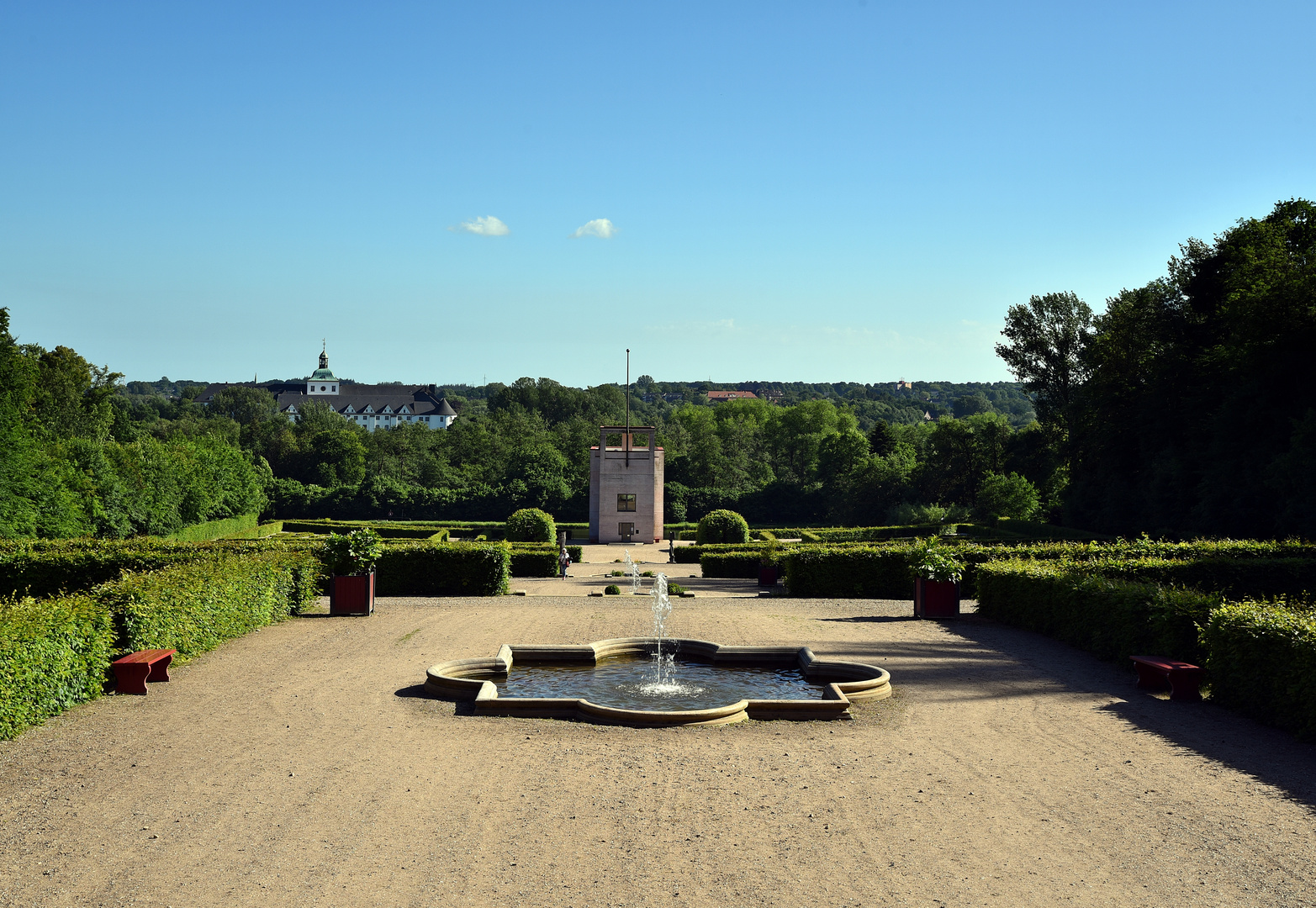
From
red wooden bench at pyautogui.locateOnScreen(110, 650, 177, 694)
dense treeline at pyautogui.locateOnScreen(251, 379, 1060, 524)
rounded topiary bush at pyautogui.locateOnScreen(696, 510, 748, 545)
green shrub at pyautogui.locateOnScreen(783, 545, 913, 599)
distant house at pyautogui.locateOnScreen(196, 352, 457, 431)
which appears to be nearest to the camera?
red wooden bench at pyautogui.locateOnScreen(110, 650, 177, 694)

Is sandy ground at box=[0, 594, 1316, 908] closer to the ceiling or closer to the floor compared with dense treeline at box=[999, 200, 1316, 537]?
closer to the floor

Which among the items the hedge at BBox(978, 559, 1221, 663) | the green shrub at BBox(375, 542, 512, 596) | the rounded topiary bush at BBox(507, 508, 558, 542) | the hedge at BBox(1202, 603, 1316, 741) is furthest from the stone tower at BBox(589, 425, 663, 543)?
the hedge at BBox(1202, 603, 1316, 741)

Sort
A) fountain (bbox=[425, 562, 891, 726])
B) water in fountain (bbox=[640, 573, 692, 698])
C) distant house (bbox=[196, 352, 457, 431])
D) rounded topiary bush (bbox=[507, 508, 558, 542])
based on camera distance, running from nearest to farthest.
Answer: fountain (bbox=[425, 562, 891, 726]), water in fountain (bbox=[640, 573, 692, 698]), rounded topiary bush (bbox=[507, 508, 558, 542]), distant house (bbox=[196, 352, 457, 431])

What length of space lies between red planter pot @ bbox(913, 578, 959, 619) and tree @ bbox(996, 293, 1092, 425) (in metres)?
36.6

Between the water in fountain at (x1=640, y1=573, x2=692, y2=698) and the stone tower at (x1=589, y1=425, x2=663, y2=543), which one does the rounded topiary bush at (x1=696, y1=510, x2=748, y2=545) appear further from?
the water in fountain at (x1=640, y1=573, x2=692, y2=698)

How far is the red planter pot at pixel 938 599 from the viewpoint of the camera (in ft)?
57.7

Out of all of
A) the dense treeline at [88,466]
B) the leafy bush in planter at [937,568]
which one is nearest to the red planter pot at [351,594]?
the leafy bush in planter at [937,568]

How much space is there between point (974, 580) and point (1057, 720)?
11.0 m

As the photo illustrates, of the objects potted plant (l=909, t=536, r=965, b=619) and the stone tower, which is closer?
potted plant (l=909, t=536, r=965, b=619)

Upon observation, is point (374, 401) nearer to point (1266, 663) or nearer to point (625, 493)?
point (625, 493)

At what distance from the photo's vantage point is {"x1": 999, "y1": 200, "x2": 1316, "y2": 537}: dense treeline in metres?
30.0

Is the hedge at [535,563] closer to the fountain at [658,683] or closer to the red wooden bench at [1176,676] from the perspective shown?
the fountain at [658,683]

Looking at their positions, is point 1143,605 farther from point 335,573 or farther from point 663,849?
point 335,573

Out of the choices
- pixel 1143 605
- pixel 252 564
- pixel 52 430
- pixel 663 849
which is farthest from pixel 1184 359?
pixel 52 430
